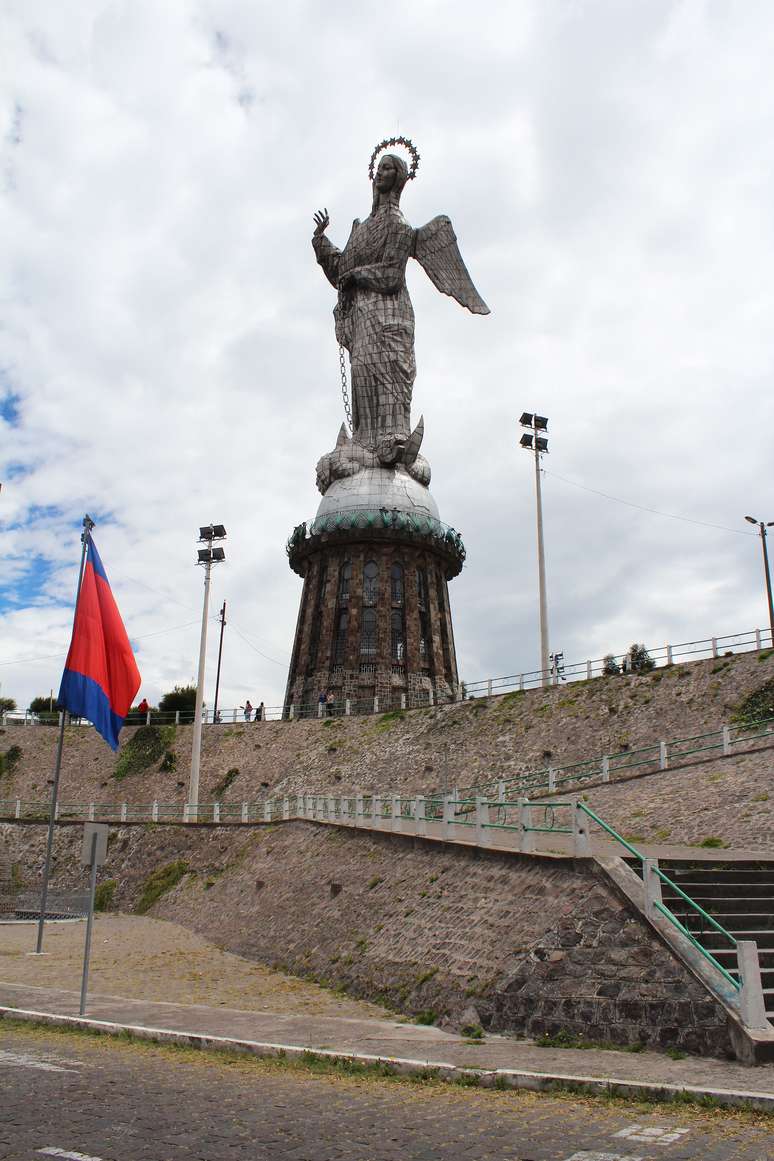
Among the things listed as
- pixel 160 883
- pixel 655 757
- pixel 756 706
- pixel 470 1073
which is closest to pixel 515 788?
pixel 655 757

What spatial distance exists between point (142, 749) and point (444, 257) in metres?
32.5

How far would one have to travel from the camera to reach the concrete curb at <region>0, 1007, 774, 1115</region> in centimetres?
786

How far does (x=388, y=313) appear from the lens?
2229 inches

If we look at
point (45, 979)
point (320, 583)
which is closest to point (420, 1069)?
point (45, 979)

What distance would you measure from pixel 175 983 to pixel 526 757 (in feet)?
66.0

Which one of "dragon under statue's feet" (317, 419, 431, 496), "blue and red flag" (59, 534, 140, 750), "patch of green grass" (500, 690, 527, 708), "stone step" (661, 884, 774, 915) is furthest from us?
"dragon under statue's feet" (317, 419, 431, 496)

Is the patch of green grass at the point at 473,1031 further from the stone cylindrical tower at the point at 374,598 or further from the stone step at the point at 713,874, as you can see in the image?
the stone cylindrical tower at the point at 374,598

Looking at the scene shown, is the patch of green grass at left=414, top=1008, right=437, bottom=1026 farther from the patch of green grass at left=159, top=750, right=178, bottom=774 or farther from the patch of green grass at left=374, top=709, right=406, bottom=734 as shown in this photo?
the patch of green grass at left=159, top=750, right=178, bottom=774

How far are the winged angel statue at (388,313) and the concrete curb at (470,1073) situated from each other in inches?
1834

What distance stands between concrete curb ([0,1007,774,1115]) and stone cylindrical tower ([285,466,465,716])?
135 ft

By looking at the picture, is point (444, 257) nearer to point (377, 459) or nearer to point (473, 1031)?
point (377, 459)

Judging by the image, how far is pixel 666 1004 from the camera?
10.1m

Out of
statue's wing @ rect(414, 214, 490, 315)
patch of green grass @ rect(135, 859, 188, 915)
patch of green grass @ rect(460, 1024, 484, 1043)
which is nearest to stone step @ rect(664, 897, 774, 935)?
patch of green grass @ rect(460, 1024, 484, 1043)

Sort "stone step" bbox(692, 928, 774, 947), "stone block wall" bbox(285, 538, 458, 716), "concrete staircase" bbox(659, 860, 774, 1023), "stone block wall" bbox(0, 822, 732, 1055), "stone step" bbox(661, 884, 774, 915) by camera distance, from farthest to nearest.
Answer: "stone block wall" bbox(285, 538, 458, 716), "stone step" bbox(661, 884, 774, 915), "stone step" bbox(692, 928, 774, 947), "concrete staircase" bbox(659, 860, 774, 1023), "stone block wall" bbox(0, 822, 732, 1055)
